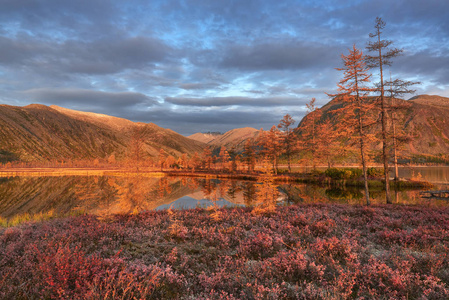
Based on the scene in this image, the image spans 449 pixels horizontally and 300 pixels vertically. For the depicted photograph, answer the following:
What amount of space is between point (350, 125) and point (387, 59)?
735cm

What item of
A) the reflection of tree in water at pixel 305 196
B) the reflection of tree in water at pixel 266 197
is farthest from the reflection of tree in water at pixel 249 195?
the reflection of tree in water at pixel 266 197

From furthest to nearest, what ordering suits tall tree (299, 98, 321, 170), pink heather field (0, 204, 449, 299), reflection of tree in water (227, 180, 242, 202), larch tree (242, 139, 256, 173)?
larch tree (242, 139, 256, 173) < tall tree (299, 98, 321, 170) < reflection of tree in water (227, 180, 242, 202) < pink heather field (0, 204, 449, 299)

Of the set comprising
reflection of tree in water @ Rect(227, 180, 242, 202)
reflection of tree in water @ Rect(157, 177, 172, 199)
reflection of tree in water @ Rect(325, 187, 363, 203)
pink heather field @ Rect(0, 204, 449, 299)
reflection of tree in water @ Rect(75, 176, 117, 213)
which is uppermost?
pink heather field @ Rect(0, 204, 449, 299)

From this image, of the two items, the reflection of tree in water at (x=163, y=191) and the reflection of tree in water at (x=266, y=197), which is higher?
the reflection of tree in water at (x=266, y=197)

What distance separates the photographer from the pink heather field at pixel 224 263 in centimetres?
412

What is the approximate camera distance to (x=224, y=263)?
18.0 ft

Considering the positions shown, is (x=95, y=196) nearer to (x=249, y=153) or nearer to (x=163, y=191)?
(x=163, y=191)

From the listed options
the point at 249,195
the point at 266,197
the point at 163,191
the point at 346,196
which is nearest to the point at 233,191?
the point at 249,195

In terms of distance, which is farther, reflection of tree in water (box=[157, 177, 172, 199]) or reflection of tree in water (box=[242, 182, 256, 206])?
reflection of tree in water (box=[157, 177, 172, 199])

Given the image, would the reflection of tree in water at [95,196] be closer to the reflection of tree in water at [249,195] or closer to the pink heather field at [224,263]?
the pink heather field at [224,263]

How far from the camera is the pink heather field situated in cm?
412

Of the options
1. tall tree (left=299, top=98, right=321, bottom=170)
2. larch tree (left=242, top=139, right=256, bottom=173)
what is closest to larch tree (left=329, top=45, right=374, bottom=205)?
tall tree (left=299, top=98, right=321, bottom=170)

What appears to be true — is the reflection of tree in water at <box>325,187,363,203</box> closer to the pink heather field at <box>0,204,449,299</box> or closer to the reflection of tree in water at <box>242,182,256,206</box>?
the reflection of tree in water at <box>242,182,256,206</box>

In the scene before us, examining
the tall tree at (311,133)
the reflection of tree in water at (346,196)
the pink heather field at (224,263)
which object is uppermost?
the tall tree at (311,133)
